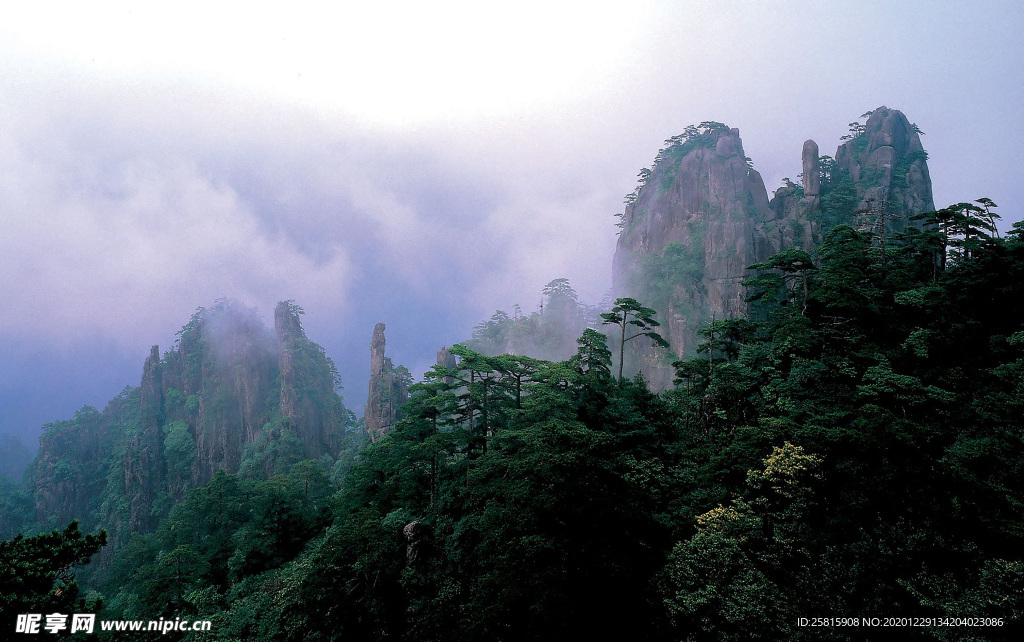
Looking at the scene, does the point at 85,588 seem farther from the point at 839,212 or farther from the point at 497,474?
the point at 839,212

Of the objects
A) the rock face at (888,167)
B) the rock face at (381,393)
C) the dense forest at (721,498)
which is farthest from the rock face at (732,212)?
the rock face at (381,393)

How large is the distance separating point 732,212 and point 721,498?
38389 mm

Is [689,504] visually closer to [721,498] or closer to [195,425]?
[721,498]

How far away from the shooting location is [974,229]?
20.0 metres

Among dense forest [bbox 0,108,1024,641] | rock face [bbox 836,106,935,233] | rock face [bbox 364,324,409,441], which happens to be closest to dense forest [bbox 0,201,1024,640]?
dense forest [bbox 0,108,1024,641]

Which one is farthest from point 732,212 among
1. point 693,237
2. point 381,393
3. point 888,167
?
point 381,393

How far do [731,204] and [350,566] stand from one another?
152ft

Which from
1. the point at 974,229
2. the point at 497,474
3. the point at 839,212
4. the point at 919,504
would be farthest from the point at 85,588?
the point at 839,212

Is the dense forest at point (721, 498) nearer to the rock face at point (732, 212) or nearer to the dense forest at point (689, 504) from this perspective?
the dense forest at point (689, 504)

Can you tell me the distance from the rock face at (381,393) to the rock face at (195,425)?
11.8 m

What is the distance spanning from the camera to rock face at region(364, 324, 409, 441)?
47.5 metres

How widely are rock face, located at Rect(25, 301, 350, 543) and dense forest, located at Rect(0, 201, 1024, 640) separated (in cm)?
3671

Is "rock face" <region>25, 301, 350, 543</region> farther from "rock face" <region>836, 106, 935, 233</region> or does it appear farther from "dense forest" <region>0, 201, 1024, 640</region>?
"rock face" <region>836, 106, 935, 233</region>

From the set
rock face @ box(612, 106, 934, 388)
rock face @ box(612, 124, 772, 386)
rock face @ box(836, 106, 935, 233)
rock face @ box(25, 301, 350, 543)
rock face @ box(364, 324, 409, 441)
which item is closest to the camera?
Result: rock face @ box(836, 106, 935, 233)
